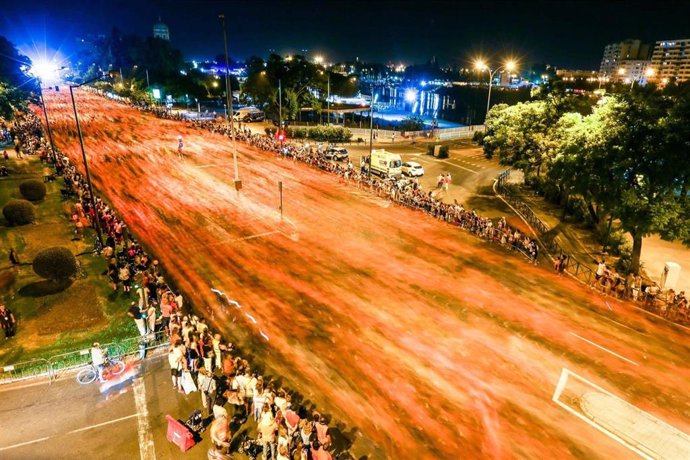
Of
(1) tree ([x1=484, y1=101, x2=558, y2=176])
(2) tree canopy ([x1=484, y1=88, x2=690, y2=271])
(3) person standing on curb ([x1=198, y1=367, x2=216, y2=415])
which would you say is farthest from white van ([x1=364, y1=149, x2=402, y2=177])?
(3) person standing on curb ([x1=198, y1=367, x2=216, y2=415])

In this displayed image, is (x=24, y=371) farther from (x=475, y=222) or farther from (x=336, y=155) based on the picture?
(x=336, y=155)

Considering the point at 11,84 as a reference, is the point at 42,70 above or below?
above

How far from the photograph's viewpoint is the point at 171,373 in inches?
522

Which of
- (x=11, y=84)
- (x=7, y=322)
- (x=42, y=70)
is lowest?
(x=7, y=322)

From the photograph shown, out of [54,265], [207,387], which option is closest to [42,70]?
[54,265]

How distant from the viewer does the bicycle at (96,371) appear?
13.2 m

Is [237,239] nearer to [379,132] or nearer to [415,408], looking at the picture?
[415,408]

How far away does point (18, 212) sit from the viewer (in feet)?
83.2

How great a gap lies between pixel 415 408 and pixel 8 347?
13.8 m

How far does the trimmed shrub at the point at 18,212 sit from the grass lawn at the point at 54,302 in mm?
404

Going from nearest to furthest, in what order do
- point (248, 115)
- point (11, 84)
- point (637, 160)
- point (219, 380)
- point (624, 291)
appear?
1. point (219, 380)
2. point (624, 291)
3. point (637, 160)
4. point (11, 84)
5. point (248, 115)

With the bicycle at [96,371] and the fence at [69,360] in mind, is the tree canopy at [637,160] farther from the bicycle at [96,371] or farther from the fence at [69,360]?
the bicycle at [96,371]

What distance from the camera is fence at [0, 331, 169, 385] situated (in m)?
13.3

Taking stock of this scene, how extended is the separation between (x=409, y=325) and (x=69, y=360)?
1161 cm
